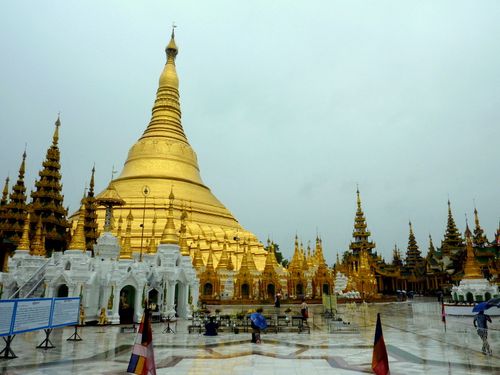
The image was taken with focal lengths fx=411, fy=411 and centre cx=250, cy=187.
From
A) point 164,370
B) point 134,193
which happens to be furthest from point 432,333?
point 134,193

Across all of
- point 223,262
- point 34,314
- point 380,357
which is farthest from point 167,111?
point 380,357

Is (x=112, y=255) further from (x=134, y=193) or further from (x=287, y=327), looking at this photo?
(x=134, y=193)

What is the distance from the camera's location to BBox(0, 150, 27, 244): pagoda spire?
109 feet

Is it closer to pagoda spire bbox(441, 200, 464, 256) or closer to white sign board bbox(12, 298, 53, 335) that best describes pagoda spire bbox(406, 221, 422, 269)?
pagoda spire bbox(441, 200, 464, 256)

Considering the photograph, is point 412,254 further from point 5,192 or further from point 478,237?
point 5,192

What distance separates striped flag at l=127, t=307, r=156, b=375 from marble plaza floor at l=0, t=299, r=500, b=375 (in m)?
2.71

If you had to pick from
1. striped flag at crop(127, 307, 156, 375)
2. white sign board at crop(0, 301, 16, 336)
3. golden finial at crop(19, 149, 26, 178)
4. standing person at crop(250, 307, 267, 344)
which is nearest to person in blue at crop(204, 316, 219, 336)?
standing person at crop(250, 307, 267, 344)

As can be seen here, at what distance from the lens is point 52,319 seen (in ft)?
40.6

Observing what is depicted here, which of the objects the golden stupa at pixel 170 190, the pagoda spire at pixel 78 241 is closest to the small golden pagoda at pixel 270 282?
the golden stupa at pixel 170 190

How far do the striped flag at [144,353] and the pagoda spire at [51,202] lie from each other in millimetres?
28560

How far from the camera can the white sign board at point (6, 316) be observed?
402 inches

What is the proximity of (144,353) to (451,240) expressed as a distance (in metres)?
62.4

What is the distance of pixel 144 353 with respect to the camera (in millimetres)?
6477

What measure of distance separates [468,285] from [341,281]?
1764 cm
